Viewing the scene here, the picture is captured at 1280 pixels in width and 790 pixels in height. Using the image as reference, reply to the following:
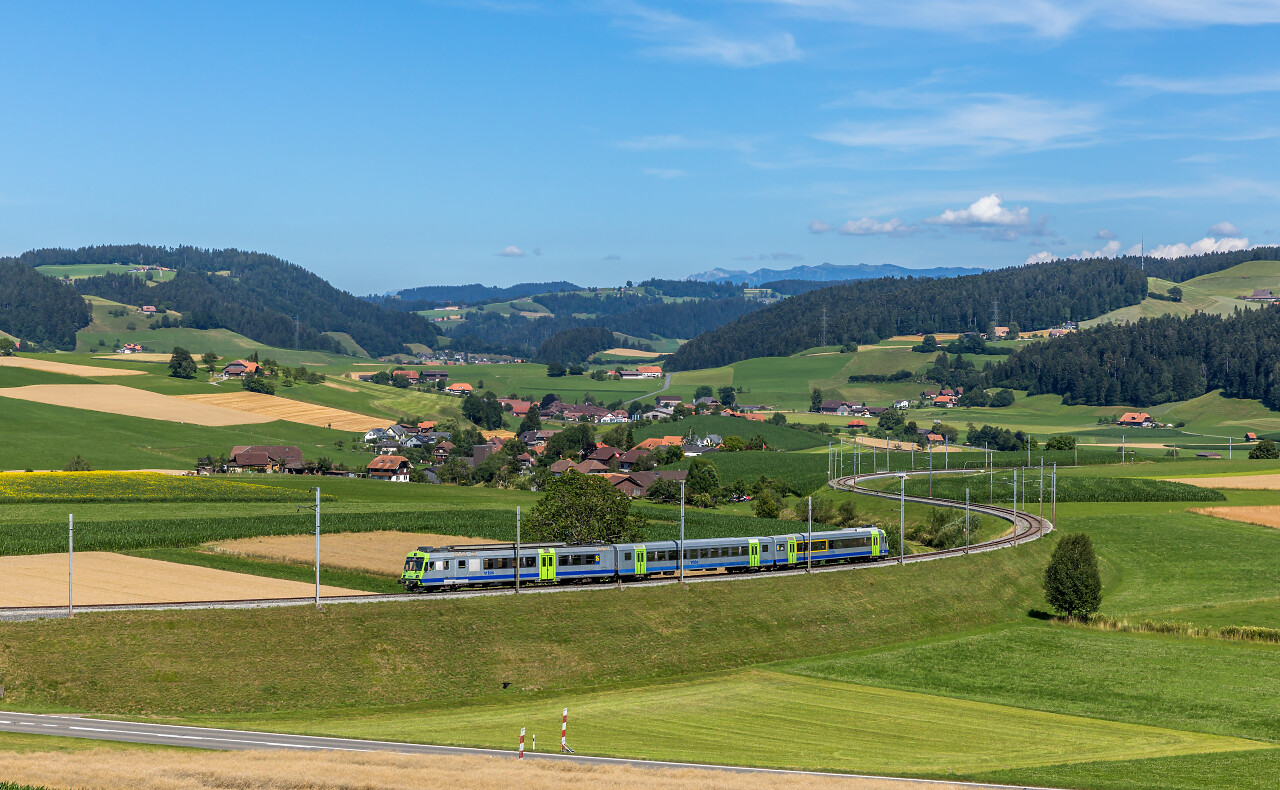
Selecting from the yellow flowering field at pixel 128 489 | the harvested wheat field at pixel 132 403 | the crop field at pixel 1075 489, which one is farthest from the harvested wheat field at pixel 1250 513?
the harvested wheat field at pixel 132 403

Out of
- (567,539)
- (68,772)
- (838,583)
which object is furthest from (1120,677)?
(68,772)

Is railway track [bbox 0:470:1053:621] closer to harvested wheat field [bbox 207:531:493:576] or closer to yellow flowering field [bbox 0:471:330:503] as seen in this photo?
harvested wheat field [bbox 207:531:493:576]

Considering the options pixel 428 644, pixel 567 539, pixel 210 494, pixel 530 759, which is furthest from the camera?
pixel 210 494

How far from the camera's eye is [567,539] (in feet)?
274

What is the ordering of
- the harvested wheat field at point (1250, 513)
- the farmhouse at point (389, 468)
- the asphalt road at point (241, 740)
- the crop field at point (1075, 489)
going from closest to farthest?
the asphalt road at point (241, 740)
the harvested wheat field at point (1250, 513)
the crop field at point (1075, 489)
the farmhouse at point (389, 468)

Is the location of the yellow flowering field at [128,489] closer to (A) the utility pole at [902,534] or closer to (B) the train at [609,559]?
(B) the train at [609,559]

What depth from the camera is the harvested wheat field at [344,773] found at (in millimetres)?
28734

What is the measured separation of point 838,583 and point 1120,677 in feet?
65.8

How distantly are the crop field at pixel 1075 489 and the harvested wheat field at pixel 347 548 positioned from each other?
65338 mm

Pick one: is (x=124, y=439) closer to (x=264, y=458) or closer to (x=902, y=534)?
(x=264, y=458)

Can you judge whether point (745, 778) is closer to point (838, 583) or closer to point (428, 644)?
point (428, 644)

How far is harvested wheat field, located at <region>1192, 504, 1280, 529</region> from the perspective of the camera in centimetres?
10181

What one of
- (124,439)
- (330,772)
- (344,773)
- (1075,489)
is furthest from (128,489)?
(1075,489)

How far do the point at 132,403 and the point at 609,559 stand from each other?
132m
